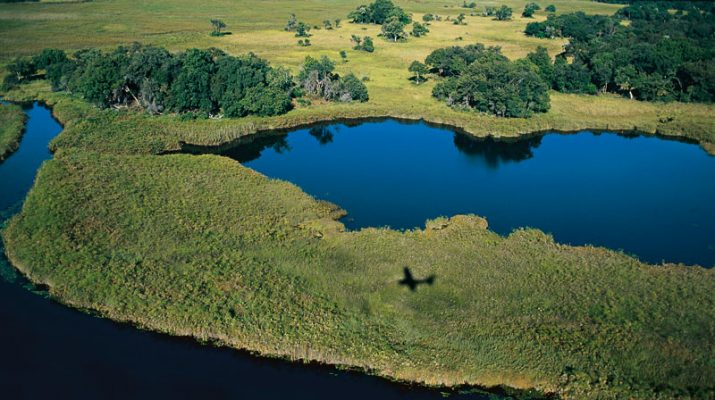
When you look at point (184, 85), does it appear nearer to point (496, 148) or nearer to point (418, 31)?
point (496, 148)

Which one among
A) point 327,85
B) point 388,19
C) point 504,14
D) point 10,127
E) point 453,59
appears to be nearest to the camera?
point 10,127

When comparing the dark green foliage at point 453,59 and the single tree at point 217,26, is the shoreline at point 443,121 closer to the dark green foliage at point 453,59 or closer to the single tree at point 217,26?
the dark green foliage at point 453,59

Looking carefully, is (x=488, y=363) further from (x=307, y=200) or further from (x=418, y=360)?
(x=307, y=200)

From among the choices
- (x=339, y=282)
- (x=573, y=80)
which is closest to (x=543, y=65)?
(x=573, y=80)

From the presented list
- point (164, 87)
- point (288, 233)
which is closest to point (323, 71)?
point (164, 87)

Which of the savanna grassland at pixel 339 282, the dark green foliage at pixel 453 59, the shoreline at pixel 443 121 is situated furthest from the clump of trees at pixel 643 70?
the savanna grassland at pixel 339 282
